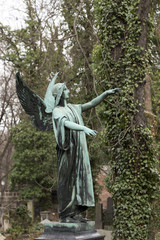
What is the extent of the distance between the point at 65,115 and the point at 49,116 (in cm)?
54

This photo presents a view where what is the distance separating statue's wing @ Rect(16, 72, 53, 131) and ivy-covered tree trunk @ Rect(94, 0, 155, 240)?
12.3ft

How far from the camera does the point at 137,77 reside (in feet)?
31.2

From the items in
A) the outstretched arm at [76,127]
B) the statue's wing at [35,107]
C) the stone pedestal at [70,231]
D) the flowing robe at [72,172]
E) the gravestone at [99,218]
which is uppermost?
the statue's wing at [35,107]

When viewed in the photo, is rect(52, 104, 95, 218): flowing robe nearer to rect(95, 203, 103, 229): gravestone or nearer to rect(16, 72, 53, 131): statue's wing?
rect(16, 72, 53, 131): statue's wing

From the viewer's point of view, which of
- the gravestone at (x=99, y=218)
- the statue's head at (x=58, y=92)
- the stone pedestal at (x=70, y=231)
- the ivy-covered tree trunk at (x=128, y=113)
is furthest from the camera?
the gravestone at (x=99, y=218)

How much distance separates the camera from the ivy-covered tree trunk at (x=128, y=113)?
29.3ft

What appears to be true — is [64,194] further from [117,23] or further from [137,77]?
[117,23]

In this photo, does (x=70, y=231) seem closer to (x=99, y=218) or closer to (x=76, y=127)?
(x=76, y=127)

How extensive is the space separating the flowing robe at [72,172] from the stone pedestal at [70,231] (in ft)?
0.66

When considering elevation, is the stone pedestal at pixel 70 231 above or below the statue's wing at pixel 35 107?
below

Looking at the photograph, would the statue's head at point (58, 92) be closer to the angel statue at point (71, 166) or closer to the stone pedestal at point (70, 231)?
the angel statue at point (71, 166)

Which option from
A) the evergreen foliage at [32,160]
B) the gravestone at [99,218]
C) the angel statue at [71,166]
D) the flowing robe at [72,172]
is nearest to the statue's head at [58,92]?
the angel statue at [71,166]

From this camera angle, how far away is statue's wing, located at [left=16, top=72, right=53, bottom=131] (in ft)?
16.7

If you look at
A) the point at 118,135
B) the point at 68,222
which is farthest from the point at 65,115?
the point at 118,135
